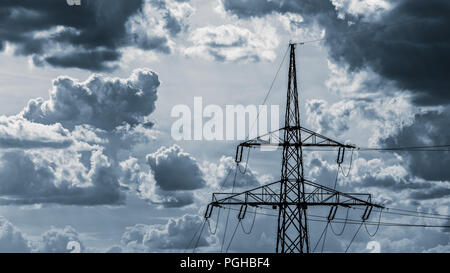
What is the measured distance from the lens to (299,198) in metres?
69.5

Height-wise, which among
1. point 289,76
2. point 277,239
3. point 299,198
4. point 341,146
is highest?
point 289,76

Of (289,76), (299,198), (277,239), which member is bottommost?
(277,239)
